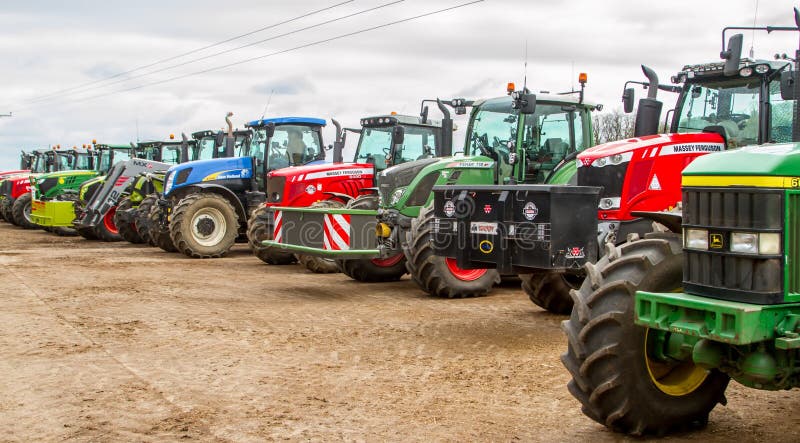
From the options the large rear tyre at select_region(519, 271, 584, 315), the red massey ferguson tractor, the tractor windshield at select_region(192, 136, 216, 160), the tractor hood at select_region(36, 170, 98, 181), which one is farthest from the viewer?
the tractor hood at select_region(36, 170, 98, 181)

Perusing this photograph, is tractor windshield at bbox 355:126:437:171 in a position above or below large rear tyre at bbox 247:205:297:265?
above

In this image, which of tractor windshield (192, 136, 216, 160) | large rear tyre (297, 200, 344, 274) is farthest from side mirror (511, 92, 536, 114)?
tractor windshield (192, 136, 216, 160)

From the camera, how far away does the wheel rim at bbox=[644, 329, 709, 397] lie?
486cm

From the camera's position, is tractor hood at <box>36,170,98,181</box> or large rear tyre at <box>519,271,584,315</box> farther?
tractor hood at <box>36,170,98,181</box>

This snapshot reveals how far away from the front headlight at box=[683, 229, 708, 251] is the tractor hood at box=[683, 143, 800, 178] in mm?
292

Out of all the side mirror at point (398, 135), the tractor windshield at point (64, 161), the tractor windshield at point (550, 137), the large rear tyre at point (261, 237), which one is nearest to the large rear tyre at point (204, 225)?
the large rear tyre at point (261, 237)

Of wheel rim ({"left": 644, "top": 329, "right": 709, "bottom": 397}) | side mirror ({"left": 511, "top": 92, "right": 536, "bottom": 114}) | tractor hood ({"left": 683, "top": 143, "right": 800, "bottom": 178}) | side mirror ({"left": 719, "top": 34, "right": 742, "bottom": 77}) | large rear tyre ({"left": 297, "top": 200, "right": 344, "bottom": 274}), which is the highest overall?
side mirror ({"left": 719, "top": 34, "right": 742, "bottom": 77})

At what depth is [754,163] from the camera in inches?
165

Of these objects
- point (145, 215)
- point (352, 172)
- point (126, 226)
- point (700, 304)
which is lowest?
point (126, 226)

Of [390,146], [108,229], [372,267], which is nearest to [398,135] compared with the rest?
[390,146]

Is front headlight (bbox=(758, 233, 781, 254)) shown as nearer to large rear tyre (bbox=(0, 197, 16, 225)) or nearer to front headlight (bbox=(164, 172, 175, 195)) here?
front headlight (bbox=(164, 172, 175, 195))

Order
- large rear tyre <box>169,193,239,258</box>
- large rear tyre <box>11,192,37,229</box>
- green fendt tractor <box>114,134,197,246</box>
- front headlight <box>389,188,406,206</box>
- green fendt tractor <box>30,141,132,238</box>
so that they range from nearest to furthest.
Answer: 1. front headlight <box>389,188,406,206</box>
2. large rear tyre <box>169,193,239,258</box>
3. green fendt tractor <box>114,134,197,246</box>
4. green fendt tractor <box>30,141,132,238</box>
5. large rear tyre <box>11,192,37,229</box>

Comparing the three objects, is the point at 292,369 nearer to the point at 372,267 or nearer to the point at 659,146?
the point at 659,146

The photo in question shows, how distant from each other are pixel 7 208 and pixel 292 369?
2406cm
